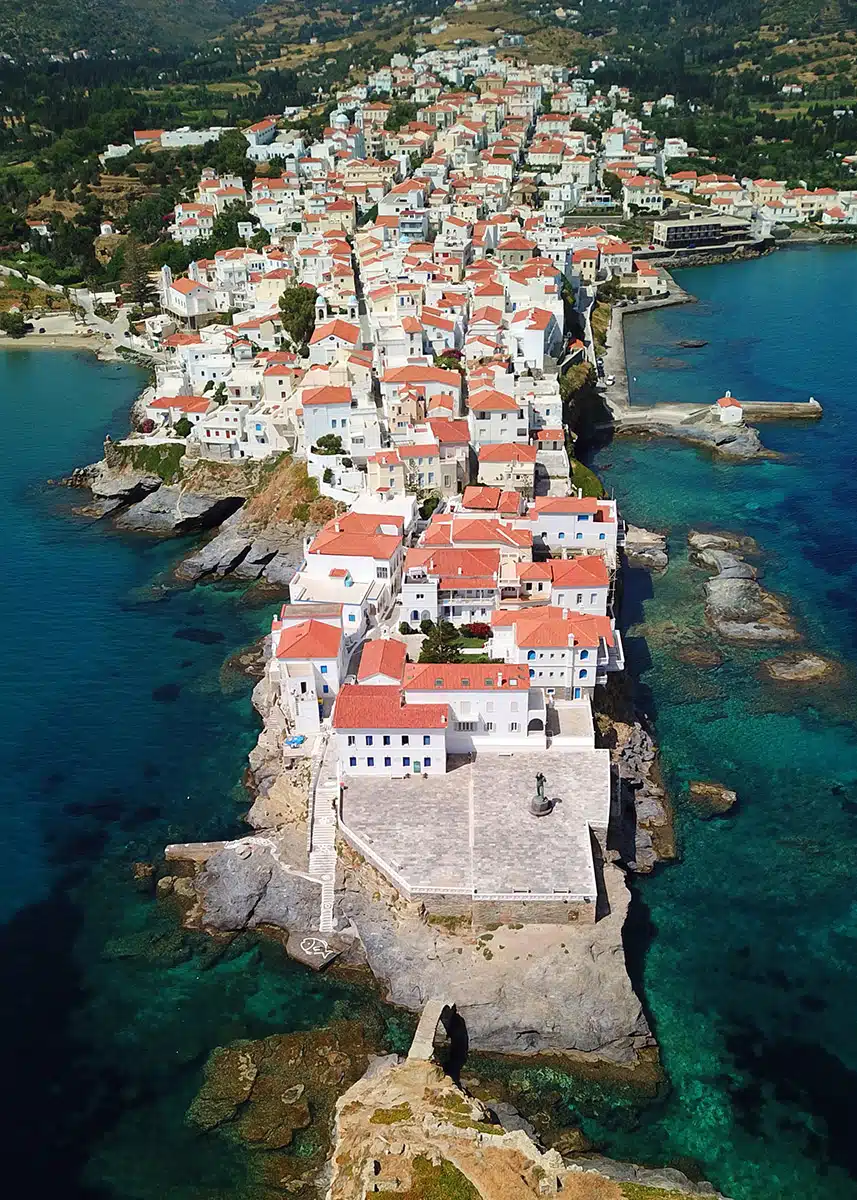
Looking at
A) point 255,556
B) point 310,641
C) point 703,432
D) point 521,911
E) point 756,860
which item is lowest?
point 756,860

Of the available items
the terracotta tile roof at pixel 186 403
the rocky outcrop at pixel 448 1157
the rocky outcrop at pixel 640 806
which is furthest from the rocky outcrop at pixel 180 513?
the rocky outcrop at pixel 448 1157

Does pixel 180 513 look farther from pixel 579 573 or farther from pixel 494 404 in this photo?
pixel 579 573

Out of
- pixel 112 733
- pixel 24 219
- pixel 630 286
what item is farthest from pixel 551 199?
pixel 112 733

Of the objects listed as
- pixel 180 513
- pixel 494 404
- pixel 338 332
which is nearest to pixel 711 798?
pixel 494 404

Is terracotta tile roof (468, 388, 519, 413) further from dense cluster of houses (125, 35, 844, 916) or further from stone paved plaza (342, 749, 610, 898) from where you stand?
stone paved plaza (342, 749, 610, 898)

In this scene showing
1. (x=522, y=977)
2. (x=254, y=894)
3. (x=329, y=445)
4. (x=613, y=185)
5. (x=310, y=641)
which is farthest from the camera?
(x=613, y=185)

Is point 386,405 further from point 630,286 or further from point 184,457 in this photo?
point 630,286

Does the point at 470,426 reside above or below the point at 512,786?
above
